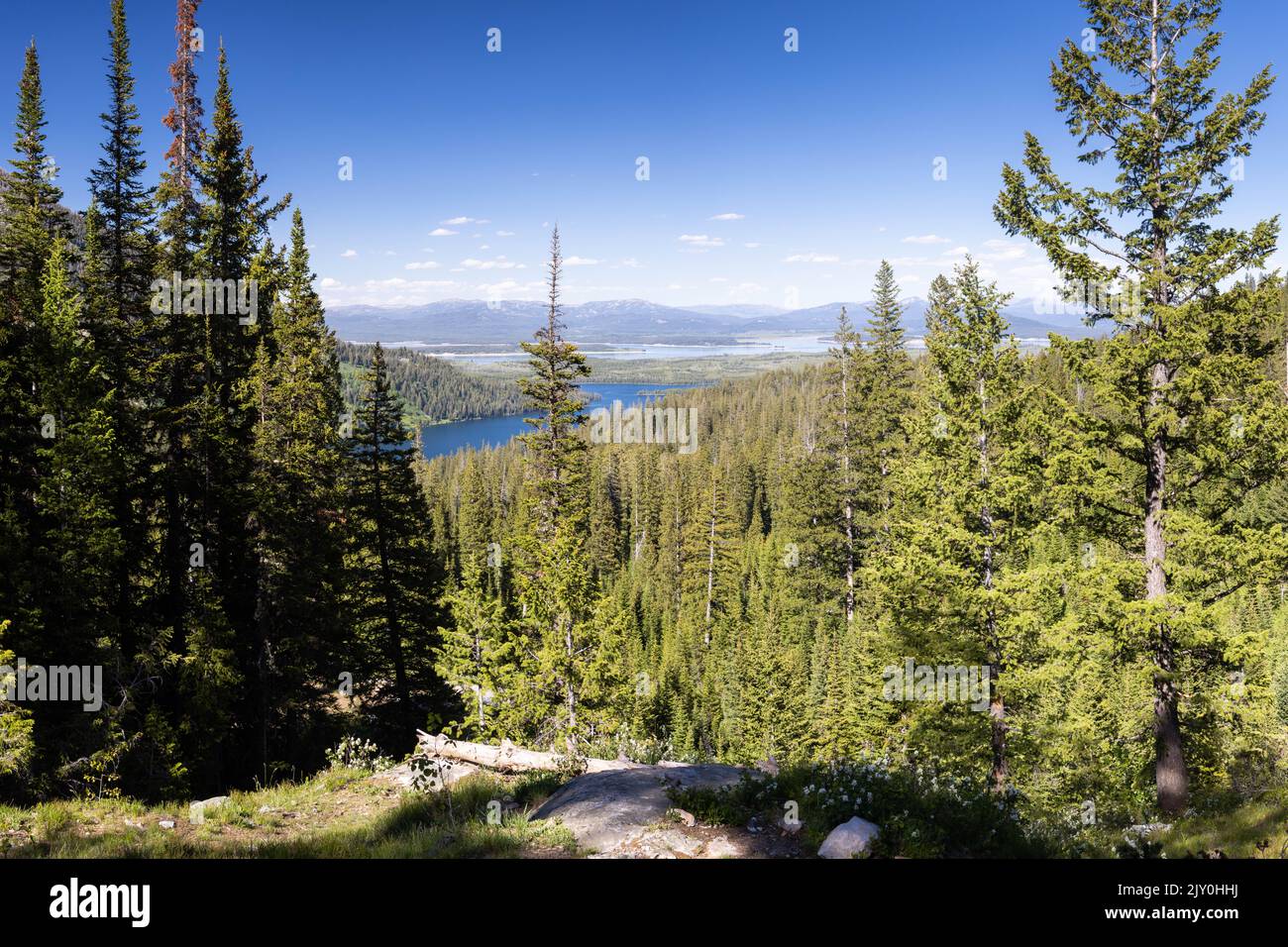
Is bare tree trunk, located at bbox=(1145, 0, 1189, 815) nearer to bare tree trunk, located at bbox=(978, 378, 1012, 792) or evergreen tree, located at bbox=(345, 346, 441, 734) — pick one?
bare tree trunk, located at bbox=(978, 378, 1012, 792)

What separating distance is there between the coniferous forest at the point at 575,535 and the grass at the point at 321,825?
1690 mm

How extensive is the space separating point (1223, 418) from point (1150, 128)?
18.2 ft

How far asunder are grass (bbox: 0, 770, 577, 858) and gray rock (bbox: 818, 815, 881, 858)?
2.66 metres

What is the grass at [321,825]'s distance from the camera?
24.9 ft

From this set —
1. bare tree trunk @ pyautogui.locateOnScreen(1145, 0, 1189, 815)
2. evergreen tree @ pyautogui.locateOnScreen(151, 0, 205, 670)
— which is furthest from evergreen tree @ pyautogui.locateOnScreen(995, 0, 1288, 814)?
evergreen tree @ pyautogui.locateOnScreen(151, 0, 205, 670)

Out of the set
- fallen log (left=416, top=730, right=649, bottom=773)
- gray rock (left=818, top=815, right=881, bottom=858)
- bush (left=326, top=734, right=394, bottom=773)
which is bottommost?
bush (left=326, top=734, right=394, bottom=773)

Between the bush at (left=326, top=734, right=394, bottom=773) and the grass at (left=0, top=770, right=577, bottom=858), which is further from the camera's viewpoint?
the bush at (left=326, top=734, right=394, bottom=773)

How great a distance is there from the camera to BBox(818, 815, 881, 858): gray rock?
666cm

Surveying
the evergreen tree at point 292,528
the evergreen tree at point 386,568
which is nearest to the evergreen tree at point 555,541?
the evergreen tree at point 386,568

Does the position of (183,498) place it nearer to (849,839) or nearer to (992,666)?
(849,839)

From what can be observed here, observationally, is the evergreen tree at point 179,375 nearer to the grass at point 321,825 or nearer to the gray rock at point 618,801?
the grass at point 321,825

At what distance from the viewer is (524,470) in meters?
22.4

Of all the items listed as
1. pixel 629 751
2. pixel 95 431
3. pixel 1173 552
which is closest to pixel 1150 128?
pixel 1173 552

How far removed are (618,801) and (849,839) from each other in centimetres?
290
